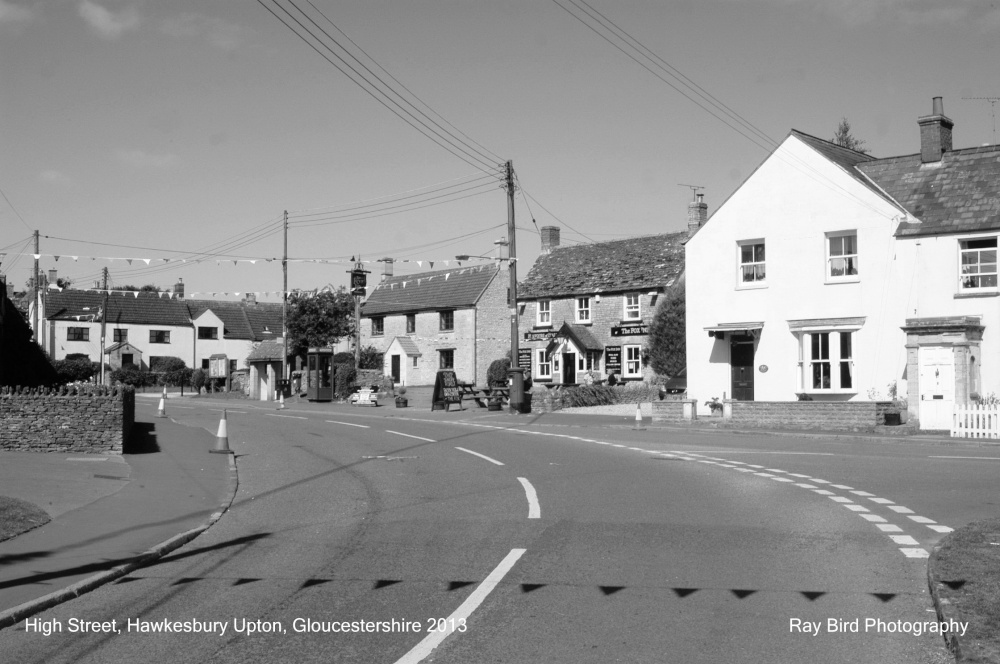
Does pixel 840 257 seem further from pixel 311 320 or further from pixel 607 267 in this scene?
pixel 311 320

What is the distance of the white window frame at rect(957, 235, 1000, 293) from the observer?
2855cm

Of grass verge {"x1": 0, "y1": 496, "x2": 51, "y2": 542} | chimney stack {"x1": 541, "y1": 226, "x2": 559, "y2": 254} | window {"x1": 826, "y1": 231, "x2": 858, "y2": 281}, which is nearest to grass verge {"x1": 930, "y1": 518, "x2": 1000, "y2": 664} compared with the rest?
grass verge {"x1": 0, "y1": 496, "x2": 51, "y2": 542}

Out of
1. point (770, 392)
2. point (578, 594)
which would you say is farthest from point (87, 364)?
point (578, 594)

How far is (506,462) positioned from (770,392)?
687 inches

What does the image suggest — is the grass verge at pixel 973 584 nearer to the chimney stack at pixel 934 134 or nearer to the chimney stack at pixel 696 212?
the chimney stack at pixel 934 134

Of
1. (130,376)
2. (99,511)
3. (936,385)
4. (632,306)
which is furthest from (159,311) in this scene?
(99,511)

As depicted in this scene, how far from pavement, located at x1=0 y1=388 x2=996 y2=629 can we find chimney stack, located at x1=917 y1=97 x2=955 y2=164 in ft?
39.7

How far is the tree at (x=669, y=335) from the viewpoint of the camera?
143 feet

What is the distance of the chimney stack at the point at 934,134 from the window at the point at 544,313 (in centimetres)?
2398

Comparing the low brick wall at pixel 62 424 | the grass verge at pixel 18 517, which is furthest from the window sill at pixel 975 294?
the grass verge at pixel 18 517

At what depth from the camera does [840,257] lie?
3188cm

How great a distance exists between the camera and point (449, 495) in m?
13.7

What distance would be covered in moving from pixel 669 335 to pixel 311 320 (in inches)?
1048

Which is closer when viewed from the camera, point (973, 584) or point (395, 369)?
point (973, 584)
